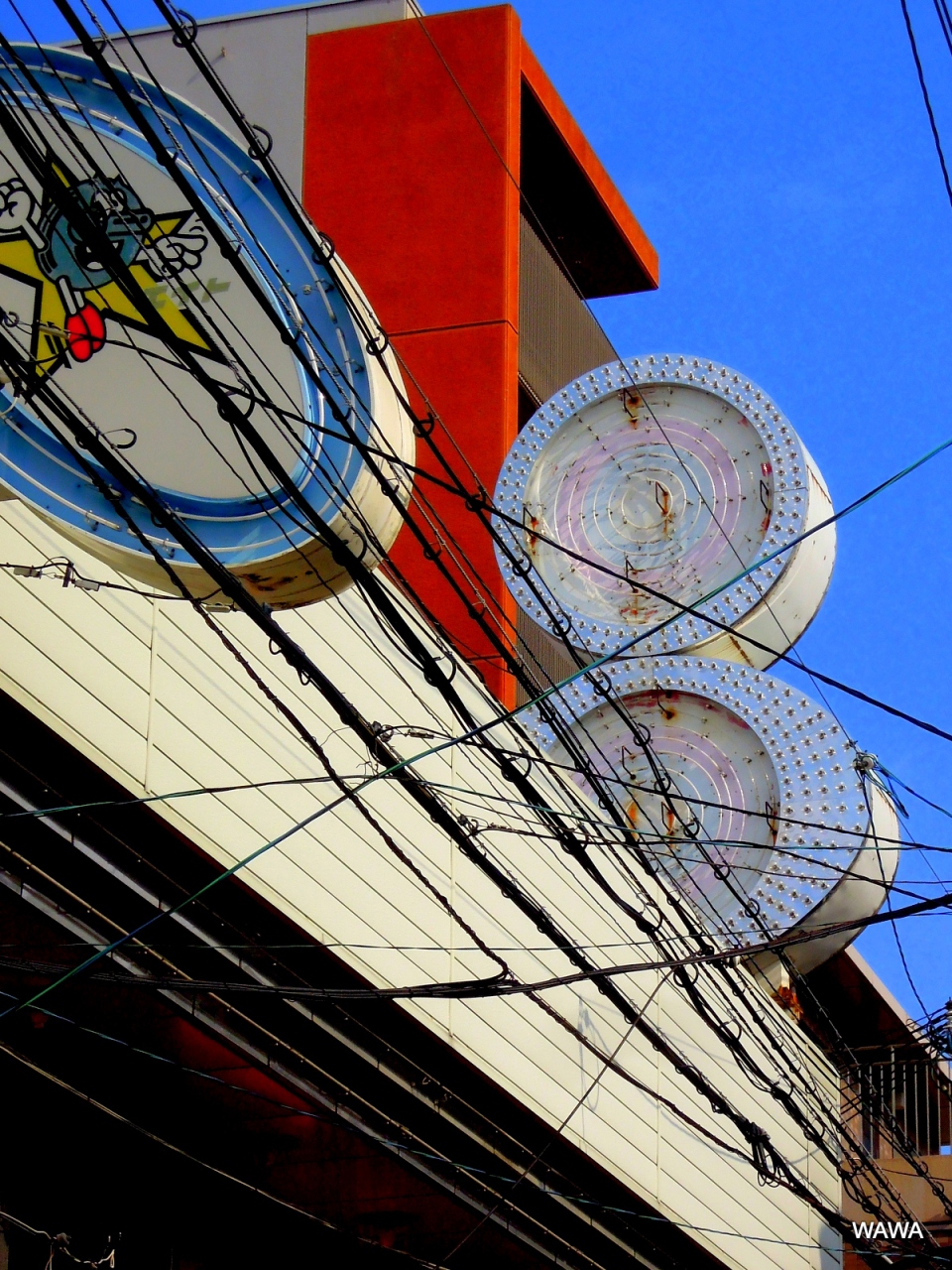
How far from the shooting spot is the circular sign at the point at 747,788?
17266 millimetres

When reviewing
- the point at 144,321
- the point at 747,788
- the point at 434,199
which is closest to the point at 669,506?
the point at 747,788

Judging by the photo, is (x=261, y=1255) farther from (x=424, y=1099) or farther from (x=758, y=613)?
(x=758, y=613)

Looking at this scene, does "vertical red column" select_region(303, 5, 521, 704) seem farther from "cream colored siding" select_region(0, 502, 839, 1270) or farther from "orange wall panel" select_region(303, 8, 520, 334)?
"cream colored siding" select_region(0, 502, 839, 1270)

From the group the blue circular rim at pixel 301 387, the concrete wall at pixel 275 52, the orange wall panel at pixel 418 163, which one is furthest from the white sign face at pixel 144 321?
the concrete wall at pixel 275 52

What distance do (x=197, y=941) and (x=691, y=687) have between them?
918cm

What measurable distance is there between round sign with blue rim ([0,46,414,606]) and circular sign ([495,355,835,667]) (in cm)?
935

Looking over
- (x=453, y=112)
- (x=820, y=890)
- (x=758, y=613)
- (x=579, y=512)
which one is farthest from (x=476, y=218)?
(x=820, y=890)

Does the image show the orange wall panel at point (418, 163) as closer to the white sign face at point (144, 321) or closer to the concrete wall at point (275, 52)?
the concrete wall at point (275, 52)

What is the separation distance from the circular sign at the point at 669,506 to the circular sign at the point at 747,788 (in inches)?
24.0

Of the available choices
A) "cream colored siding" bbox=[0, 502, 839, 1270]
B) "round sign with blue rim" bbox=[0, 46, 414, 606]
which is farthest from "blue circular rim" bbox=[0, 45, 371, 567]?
"cream colored siding" bbox=[0, 502, 839, 1270]

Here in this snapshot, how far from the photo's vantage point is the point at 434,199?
24578 mm

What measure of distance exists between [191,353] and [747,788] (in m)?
10.7

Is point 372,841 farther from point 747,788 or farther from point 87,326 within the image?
point 747,788

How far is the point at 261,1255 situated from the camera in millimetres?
13211
